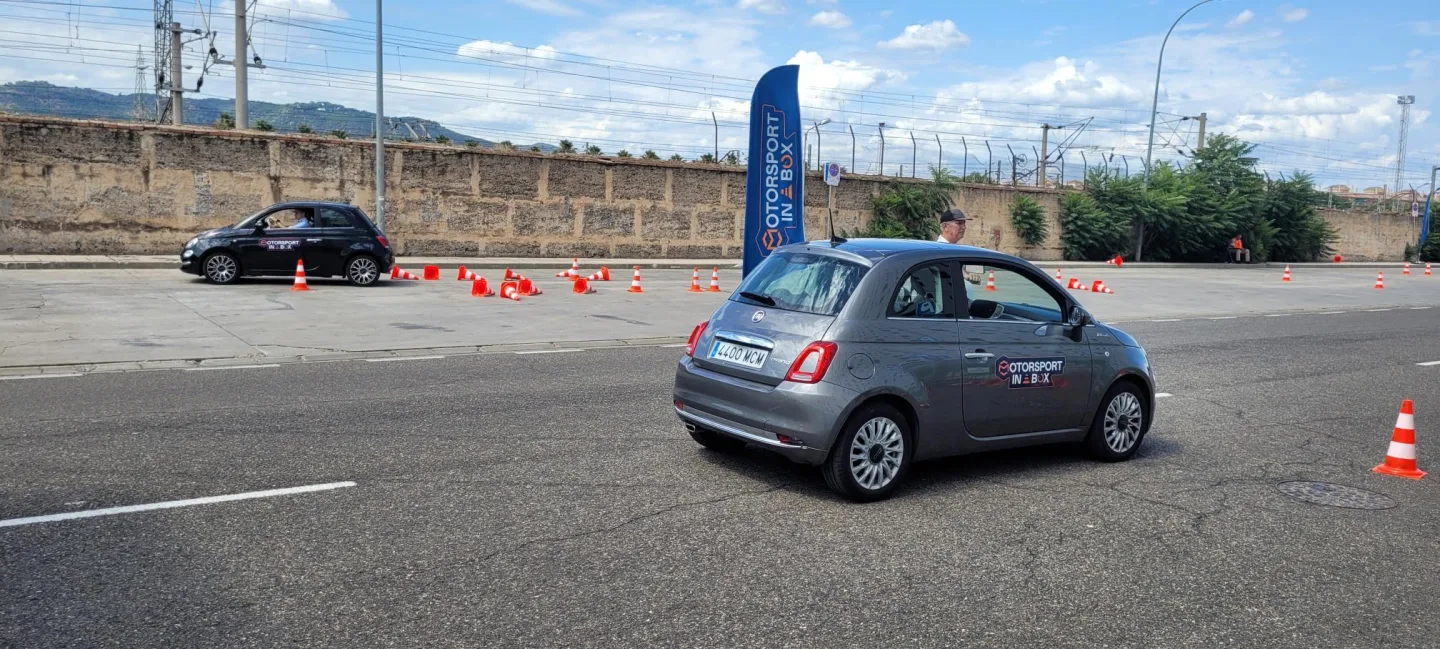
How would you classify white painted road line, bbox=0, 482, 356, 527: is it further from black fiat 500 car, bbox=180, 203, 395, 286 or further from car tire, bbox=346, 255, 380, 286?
car tire, bbox=346, 255, 380, 286

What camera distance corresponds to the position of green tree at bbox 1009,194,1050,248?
4234cm

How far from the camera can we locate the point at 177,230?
83.3 feet

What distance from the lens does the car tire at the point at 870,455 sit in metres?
6.21

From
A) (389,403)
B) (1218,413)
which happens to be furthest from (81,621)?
(1218,413)

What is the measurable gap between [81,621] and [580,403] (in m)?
5.20

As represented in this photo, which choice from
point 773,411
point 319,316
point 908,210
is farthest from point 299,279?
point 908,210

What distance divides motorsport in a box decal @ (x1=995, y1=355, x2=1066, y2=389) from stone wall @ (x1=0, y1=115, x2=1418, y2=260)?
23.3 m

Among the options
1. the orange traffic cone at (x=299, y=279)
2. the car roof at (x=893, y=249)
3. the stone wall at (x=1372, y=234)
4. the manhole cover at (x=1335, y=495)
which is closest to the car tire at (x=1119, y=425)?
the manhole cover at (x=1335, y=495)

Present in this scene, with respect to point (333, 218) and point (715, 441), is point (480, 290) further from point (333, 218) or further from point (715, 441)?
point (715, 441)

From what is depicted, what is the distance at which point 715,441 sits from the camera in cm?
734

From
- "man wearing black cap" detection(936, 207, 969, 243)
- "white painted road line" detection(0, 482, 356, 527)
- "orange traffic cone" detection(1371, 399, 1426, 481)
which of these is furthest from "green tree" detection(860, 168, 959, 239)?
"white painted road line" detection(0, 482, 356, 527)

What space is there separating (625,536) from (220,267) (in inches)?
611

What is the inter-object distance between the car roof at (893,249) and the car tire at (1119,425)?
130cm

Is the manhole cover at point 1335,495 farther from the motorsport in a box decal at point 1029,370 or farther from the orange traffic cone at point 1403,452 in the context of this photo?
the motorsport in a box decal at point 1029,370
